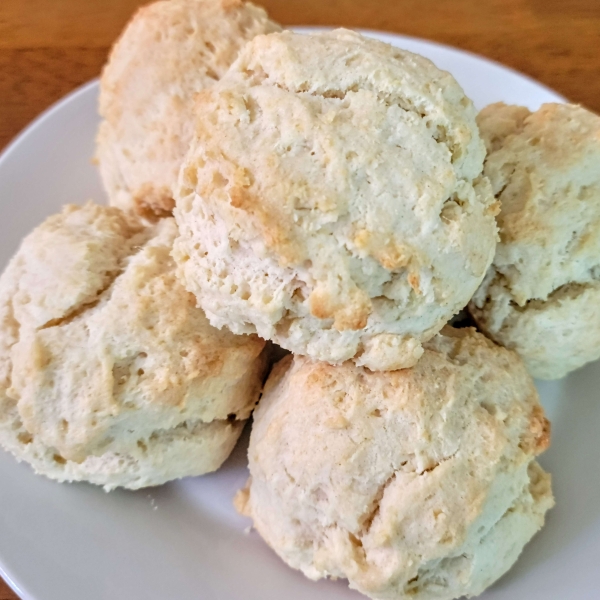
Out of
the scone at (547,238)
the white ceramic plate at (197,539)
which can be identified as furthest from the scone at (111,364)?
the scone at (547,238)

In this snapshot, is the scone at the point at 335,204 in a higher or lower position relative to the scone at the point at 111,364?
higher

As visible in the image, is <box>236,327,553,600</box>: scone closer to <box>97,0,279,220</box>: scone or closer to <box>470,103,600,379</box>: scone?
<box>470,103,600,379</box>: scone

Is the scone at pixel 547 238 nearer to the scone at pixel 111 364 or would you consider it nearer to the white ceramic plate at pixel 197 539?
the white ceramic plate at pixel 197 539

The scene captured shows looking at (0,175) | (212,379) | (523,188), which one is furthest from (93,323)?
(523,188)

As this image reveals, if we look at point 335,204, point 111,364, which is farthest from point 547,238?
point 111,364

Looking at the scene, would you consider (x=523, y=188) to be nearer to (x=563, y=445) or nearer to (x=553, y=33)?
(x=563, y=445)

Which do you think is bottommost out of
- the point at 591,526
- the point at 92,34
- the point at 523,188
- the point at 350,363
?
the point at 591,526

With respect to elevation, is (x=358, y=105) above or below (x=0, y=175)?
above
